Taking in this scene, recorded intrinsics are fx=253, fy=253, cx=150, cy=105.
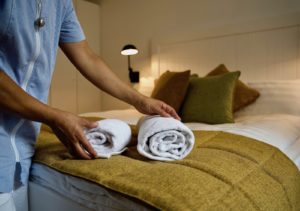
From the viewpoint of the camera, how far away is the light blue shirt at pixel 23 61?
68cm

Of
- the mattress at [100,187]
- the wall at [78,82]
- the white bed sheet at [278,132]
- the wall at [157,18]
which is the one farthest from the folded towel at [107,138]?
the wall at [78,82]

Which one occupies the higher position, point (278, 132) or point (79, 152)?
point (79, 152)

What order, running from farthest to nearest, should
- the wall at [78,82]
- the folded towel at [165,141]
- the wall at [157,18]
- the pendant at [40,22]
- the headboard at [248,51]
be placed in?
the wall at [78,82], the wall at [157,18], the headboard at [248,51], the folded towel at [165,141], the pendant at [40,22]

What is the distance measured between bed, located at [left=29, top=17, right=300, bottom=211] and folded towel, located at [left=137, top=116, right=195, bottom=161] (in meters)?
0.05

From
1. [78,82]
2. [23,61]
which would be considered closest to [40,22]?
[23,61]

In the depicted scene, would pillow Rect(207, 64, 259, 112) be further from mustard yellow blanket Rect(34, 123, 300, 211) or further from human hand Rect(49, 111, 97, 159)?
human hand Rect(49, 111, 97, 159)

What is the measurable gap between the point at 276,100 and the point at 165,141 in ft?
4.51

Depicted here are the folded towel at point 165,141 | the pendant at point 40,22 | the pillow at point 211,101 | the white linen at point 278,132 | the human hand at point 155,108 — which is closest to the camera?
the pendant at point 40,22

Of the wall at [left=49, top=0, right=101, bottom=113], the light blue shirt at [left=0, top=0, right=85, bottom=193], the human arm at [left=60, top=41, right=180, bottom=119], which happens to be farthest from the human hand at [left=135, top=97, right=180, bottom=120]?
the wall at [left=49, top=0, right=101, bottom=113]

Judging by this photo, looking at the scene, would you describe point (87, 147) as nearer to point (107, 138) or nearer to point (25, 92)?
point (107, 138)

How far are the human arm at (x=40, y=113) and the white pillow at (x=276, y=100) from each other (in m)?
1.52

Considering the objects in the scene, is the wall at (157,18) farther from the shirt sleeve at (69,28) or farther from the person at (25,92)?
the person at (25,92)

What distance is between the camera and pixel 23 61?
2.36 ft

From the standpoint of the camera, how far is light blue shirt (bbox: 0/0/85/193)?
2.22ft
